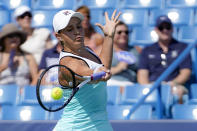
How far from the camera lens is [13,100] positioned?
6.18m

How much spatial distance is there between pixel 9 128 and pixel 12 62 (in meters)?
1.83

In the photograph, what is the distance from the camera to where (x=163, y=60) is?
6.16 metres

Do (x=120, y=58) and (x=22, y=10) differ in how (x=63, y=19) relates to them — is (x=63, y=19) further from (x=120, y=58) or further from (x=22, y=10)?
(x=22, y=10)

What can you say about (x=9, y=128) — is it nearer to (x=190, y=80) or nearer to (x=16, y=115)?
(x=16, y=115)

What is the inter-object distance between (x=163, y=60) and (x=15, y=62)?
5.83ft

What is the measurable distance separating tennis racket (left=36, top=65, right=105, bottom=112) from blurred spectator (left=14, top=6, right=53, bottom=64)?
11.0 ft

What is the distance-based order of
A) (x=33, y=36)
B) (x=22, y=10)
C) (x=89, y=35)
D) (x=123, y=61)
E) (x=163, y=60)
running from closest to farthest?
(x=163, y=60), (x=123, y=61), (x=89, y=35), (x=33, y=36), (x=22, y=10)

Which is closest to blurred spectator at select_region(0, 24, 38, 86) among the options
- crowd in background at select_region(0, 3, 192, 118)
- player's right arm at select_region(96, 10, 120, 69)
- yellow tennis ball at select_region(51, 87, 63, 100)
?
crowd in background at select_region(0, 3, 192, 118)

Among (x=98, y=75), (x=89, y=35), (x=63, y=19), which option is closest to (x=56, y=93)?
(x=98, y=75)

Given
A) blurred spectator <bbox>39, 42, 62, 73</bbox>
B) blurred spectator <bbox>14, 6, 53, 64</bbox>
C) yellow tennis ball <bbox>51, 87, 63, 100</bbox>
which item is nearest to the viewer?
yellow tennis ball <bbox>51, 87, 63, 100</bbox>

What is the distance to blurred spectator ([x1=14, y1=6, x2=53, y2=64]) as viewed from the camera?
7.09m

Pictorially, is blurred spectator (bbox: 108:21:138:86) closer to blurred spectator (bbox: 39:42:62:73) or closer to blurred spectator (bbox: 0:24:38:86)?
blurred spectator (bbox: 39:42:62:73)

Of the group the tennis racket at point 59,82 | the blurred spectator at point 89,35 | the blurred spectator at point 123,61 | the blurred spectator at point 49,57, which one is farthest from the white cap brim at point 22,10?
the tennis racket at point 59,82

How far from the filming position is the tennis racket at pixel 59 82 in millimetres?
3111
